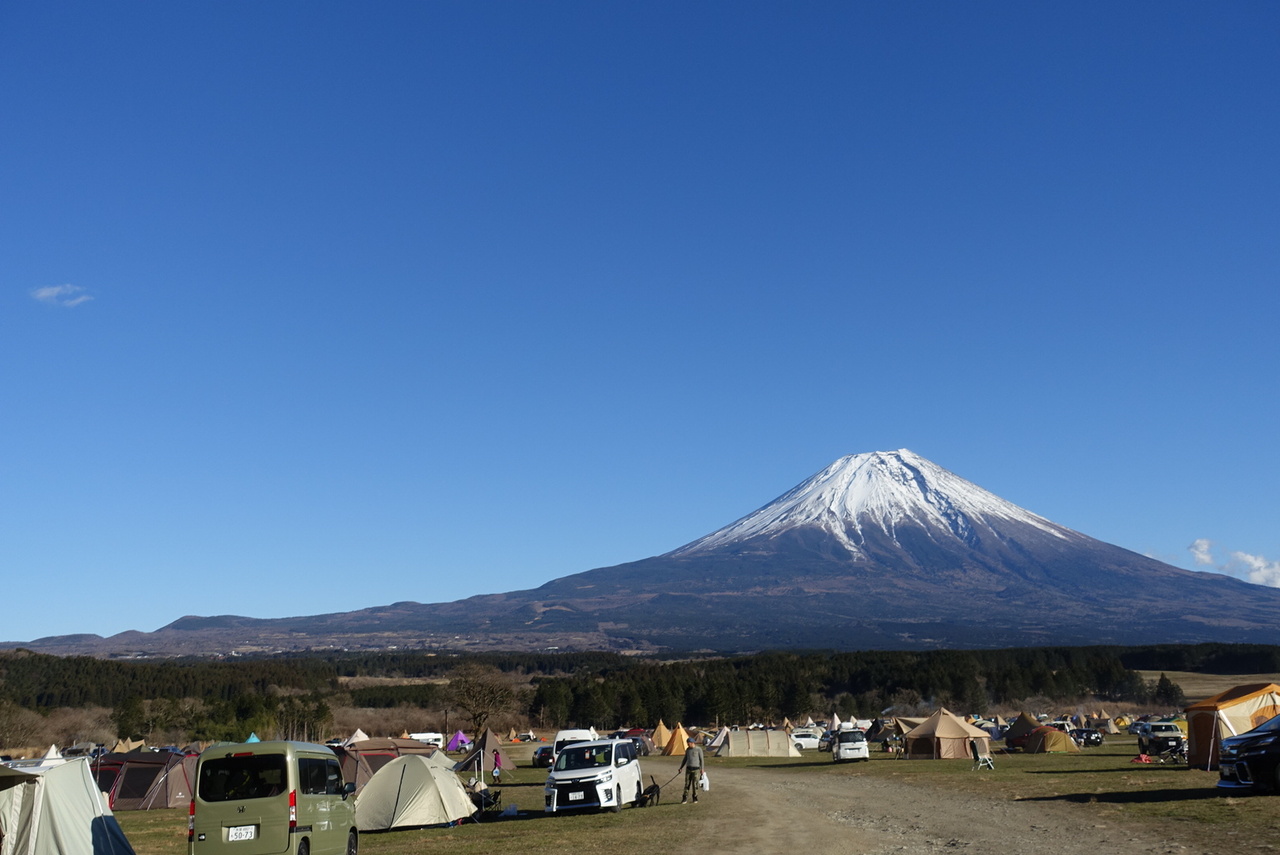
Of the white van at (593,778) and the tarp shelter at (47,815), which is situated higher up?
the tarp shelter at (47,815)

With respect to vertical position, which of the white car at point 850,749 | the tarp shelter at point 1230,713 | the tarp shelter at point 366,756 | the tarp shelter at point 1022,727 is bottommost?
the tarp shelter at point 1022,727

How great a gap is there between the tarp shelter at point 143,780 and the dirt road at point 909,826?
44.0 ft

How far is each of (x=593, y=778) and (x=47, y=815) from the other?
9440 mm

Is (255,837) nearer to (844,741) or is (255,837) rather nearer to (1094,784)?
(1094,784)

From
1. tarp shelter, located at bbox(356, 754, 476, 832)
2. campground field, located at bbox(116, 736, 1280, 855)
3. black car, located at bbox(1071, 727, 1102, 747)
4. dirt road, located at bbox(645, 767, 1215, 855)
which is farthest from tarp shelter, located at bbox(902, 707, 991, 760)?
tarp shelter, located at bbox(356, 754, 476, 832)

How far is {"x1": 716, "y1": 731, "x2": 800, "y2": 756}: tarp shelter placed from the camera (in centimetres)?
4703

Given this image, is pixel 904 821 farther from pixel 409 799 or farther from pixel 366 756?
pixel 366 756

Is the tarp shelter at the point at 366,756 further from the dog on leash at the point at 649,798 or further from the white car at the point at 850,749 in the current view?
the white car at the point at 850,749

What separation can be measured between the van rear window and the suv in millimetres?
28687

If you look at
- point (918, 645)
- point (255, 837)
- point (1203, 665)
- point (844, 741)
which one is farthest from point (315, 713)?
point (918, 645)

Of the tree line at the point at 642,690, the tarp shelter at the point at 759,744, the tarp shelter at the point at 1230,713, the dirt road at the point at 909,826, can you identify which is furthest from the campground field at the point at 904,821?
the tree line at the point at 642,690

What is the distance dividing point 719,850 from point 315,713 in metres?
68.8

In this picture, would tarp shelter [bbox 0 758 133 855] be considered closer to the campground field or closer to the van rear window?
the van rear window

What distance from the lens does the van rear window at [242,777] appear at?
43.3 ft
